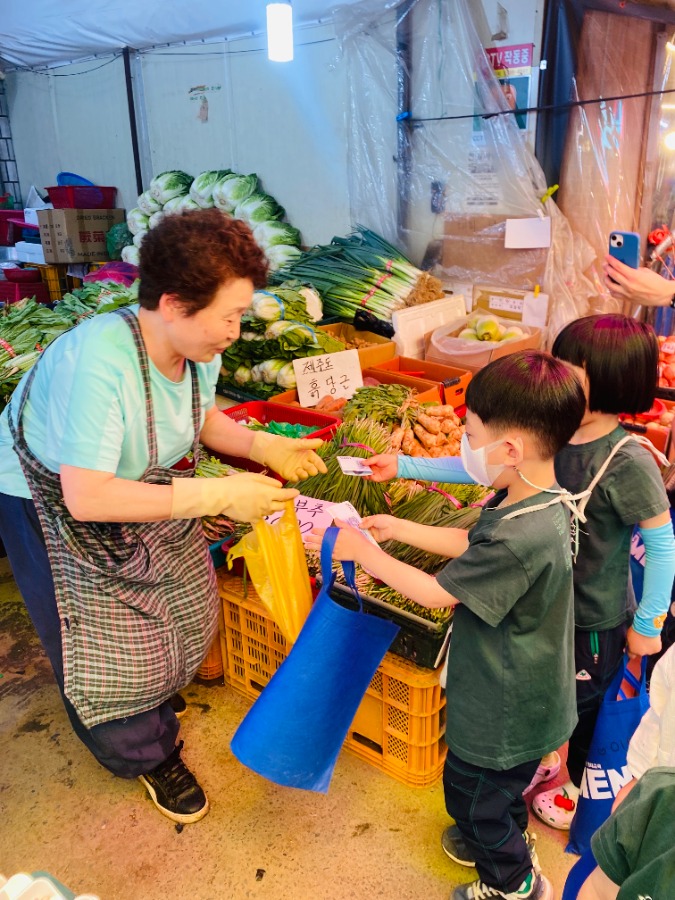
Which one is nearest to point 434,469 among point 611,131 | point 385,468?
point 385,468

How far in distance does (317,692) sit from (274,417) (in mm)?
1927

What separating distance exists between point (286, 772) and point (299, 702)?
259 mm

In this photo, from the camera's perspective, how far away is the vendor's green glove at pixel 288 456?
2191 mm

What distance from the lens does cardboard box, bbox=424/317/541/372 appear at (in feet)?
12.9

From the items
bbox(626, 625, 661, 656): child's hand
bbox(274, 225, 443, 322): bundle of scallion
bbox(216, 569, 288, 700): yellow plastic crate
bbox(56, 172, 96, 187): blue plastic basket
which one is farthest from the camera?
bbox(56, 172, 96, 187): blue plastic basket

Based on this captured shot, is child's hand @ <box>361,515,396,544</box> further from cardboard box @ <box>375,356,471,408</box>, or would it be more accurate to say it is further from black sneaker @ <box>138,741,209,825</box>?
cardboard box @ <box>375,356,471,408</box>

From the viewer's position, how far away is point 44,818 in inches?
89.4

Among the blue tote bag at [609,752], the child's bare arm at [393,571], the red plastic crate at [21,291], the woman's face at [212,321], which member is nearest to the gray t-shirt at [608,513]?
the blue tote bag at [609,752]

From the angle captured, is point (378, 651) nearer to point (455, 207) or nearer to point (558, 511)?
point (558, 511)

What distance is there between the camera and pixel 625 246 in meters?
3.14

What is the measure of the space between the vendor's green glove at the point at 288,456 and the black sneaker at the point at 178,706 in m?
1.07

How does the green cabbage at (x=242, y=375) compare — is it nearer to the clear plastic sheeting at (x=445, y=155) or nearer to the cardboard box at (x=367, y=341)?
the cardboard box at (x=367, y=341)

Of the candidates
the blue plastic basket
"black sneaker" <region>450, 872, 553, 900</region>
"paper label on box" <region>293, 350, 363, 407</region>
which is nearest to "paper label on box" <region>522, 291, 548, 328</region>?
"paper label on box" <region>293, 350, 363, 407</region>

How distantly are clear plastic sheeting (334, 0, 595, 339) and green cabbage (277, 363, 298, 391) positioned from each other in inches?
57.1
